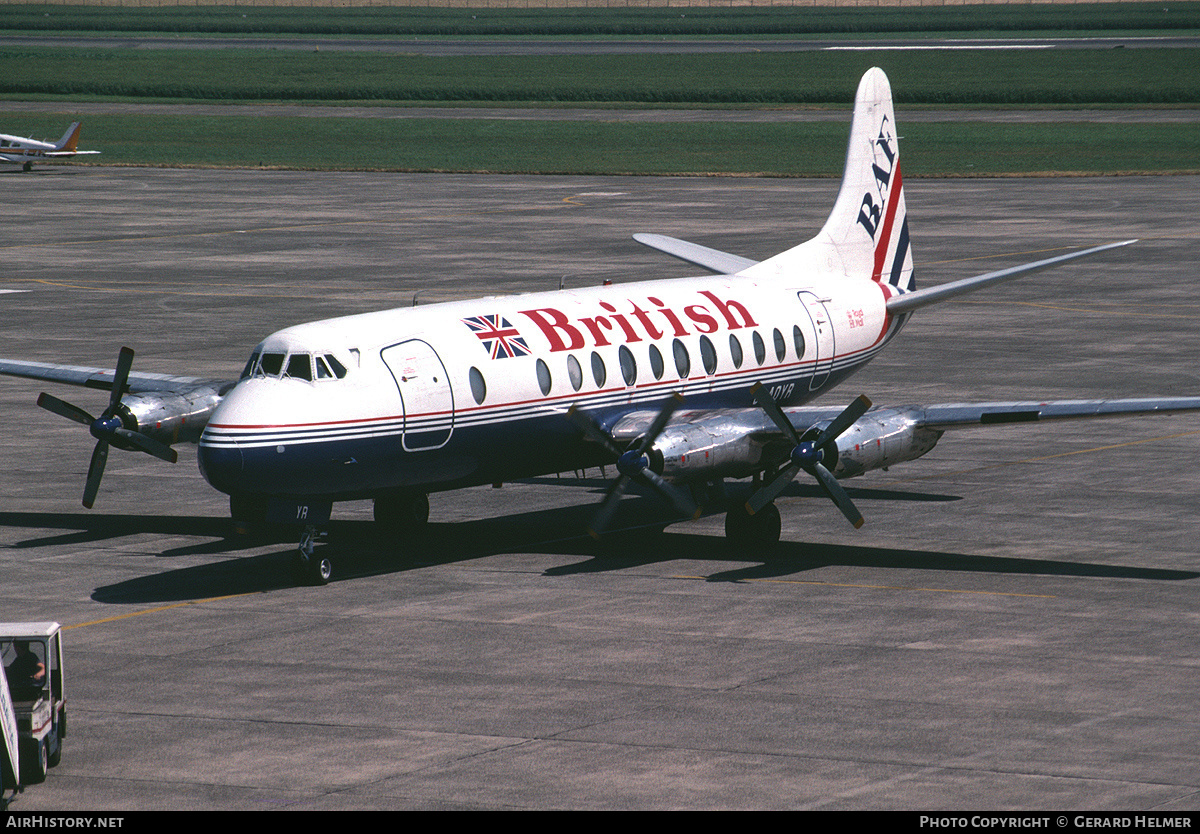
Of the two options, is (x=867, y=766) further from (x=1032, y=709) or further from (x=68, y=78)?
(x=68, y=78)

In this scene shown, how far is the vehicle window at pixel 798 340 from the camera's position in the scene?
31891 mm

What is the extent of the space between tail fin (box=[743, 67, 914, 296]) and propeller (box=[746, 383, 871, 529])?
27.3ft

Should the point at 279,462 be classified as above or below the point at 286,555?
above

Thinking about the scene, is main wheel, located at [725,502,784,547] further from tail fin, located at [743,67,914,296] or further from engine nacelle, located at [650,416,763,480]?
tail fin, located at [743,67,914,296]

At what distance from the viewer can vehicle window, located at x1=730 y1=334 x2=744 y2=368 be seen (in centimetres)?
3052

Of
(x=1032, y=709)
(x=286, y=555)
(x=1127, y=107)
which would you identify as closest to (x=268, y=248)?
(x=286, y=555)

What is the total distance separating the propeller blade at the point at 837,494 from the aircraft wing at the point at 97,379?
10597 mm

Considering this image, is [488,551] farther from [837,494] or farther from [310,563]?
[837,494]

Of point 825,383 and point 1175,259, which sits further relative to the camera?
point 1175,259

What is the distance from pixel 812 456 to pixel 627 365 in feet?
13.0

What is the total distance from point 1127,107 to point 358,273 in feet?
244

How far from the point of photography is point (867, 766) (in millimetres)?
17969

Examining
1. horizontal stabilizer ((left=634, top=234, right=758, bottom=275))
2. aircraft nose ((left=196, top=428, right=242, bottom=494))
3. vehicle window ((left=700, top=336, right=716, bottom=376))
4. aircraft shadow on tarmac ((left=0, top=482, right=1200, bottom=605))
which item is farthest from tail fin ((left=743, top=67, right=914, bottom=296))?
aircraft nose ((left=196, top=428, right=242, bottom=494))

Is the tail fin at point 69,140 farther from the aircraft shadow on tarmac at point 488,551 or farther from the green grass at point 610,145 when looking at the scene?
the aircraft shadow on tarmac at point 488,551
